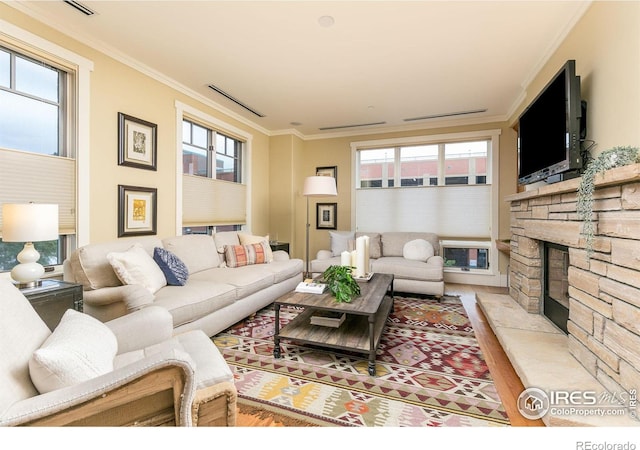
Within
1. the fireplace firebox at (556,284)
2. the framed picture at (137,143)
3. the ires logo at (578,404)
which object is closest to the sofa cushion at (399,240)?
the fireplace firebox at (556,284)

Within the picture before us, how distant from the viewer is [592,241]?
1.78m

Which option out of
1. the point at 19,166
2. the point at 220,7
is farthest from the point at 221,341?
the point at 220,7

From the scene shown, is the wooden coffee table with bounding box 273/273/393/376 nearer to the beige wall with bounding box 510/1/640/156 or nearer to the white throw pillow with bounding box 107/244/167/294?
the white throw pillow with bounding box 107/244/167/294

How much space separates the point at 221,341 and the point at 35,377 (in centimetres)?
179

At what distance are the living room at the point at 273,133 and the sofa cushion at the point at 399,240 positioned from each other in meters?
0.81

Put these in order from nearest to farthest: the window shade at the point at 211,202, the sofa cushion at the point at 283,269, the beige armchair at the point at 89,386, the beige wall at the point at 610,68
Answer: the beige armchair at the point at 89,386 < the beige wall at the point at 610,68 < the sofa cushion at the point at 283,269 < the window shade at the point at 211,202

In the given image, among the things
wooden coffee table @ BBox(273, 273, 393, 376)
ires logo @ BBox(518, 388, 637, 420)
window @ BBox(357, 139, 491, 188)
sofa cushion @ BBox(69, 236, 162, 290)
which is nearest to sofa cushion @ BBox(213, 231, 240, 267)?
sofa cushion @ BBox(69, 236, 162, 290)

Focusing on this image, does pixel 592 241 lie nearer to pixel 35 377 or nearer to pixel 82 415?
pixel 82 415

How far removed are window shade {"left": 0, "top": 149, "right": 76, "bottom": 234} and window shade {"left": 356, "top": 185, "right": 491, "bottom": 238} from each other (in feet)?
13.6

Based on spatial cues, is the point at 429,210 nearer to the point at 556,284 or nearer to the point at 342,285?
the point at 556,284

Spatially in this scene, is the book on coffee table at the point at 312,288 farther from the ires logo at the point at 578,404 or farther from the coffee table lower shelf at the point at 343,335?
the ires logo at the point at 578,404

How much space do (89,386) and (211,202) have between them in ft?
12.0

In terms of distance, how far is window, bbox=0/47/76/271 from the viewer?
231 centimetres

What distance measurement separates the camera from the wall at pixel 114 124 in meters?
2.76
